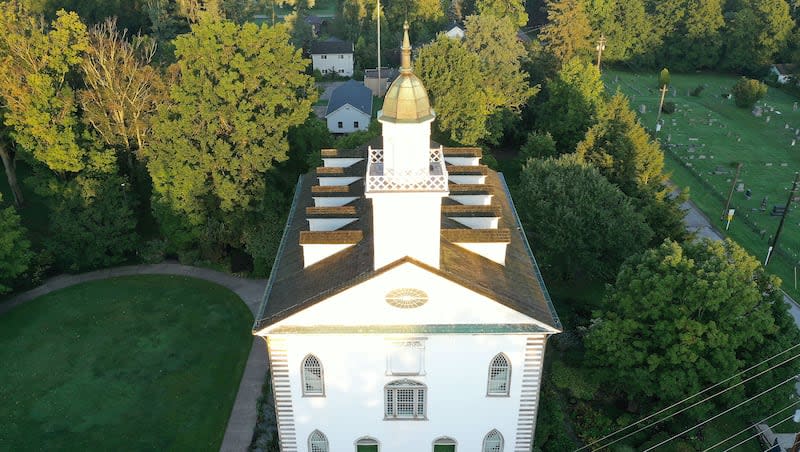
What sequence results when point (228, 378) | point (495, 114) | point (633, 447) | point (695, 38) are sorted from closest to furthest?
point (633, 447)
point (228, 378)
point (495, 114)
point (695, 38)

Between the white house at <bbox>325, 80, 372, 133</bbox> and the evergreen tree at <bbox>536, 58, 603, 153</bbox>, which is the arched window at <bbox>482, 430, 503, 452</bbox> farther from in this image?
the white house at <bbox>325, 80, 372, 133</bbox>

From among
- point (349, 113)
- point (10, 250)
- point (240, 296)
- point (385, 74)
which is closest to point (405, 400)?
point (240, 296)

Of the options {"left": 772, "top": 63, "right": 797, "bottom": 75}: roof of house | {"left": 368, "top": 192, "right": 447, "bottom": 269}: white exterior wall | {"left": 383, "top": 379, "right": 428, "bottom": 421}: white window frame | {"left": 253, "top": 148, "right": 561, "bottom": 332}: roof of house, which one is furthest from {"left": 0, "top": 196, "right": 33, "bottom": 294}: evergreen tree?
{"left": 772, "top": 63, "right": 797, "bottom": 75}: roof of house

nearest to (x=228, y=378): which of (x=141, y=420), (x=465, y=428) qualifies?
(x=141, y=420)

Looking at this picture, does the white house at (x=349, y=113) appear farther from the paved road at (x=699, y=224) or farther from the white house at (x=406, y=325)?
the white house at (x=406, y=325)

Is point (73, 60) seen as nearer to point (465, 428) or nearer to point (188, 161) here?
point (188, 161)

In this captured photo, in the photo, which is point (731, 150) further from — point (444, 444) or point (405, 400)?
point (405, 400)
